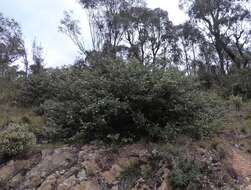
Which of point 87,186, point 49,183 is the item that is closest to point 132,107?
point 87,186

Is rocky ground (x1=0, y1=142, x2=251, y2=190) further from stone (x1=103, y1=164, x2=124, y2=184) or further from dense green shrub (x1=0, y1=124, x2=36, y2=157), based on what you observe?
dense green shrub (x1=0, y1=124, x2=36, y2=157)

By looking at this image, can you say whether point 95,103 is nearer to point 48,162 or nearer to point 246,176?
point 48,162

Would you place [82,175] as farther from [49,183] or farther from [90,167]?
[49,183]

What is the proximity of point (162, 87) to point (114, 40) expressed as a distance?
1348 cm

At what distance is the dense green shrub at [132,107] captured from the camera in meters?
6.31

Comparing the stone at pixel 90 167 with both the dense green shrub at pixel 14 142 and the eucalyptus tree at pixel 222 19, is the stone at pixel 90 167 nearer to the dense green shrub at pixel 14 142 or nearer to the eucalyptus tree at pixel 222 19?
the dense green shrub at pixel 14 142

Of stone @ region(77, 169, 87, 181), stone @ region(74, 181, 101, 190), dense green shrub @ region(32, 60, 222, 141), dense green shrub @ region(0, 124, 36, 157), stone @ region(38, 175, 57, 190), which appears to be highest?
dense green shrub @ region(32, 60, 222, 141)

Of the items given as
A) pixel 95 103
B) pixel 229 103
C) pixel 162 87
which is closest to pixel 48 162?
pixel 95 103

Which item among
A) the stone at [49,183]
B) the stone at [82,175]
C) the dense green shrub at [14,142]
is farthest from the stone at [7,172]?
the stone at [82,175]

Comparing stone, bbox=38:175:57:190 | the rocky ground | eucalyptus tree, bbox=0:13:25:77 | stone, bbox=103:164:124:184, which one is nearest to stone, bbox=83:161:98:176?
the rocky ground

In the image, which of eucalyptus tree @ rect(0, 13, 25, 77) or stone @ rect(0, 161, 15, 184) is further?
eucalyptus tree @ rect(0, 13, 25, 77)

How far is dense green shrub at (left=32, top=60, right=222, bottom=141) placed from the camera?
6309 mm

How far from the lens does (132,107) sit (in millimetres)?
6520

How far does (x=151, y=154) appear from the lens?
592cm
